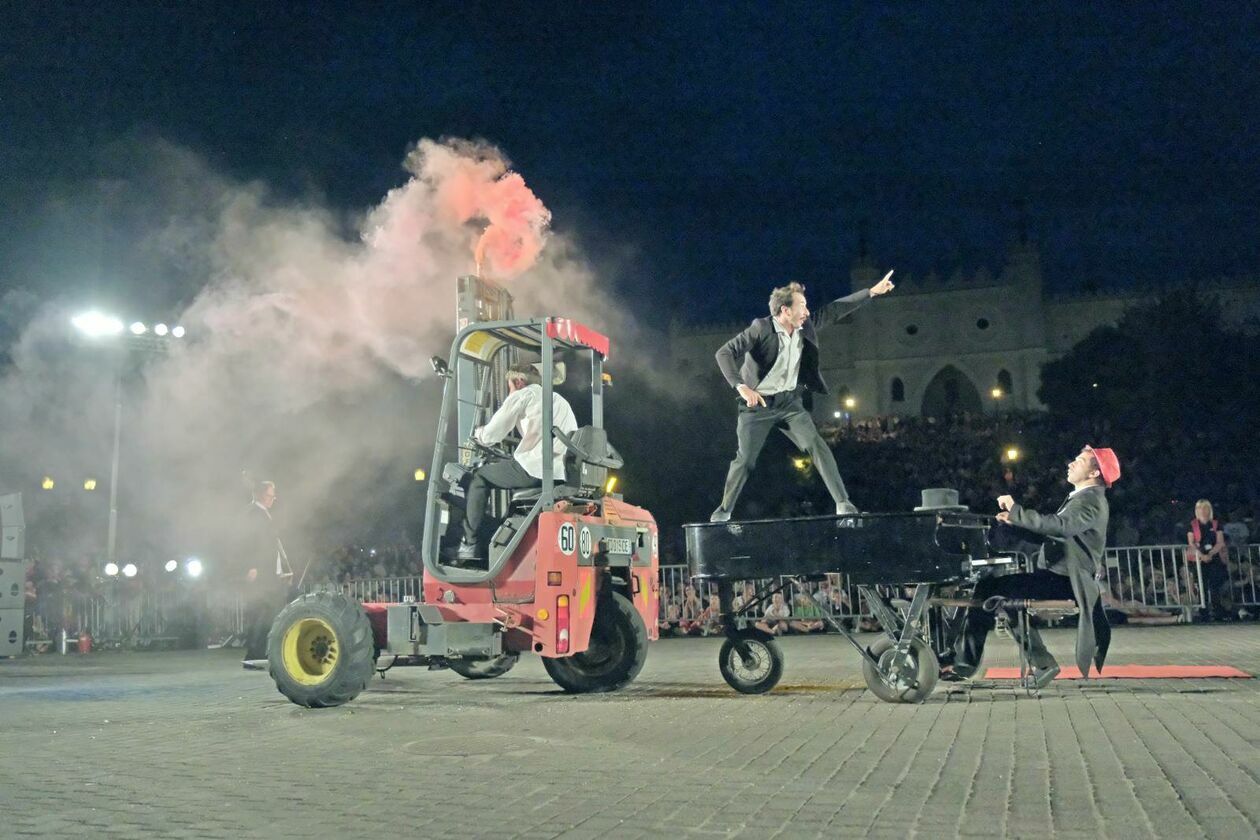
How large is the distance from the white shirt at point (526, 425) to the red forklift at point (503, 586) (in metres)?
0.14

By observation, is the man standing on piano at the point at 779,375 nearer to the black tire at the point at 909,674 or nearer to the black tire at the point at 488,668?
the black tire at the point at 909,674

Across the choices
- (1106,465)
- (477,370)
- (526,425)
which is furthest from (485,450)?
(1106,465)

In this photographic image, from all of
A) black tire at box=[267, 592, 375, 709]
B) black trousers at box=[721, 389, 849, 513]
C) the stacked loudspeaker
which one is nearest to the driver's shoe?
black tire at box=[267, 592, 375, 709]

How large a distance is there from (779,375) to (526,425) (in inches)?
94.8

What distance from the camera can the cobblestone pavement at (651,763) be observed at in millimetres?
5070

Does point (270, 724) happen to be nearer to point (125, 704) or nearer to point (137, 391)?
point (125, 704)

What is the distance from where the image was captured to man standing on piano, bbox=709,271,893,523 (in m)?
9.15

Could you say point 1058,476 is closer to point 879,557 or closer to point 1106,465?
point 1106,465

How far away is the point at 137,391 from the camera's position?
28.0 metres

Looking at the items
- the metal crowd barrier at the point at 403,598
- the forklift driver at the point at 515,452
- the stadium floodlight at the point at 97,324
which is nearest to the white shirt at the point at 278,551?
the metal crowd barrier at the point at 403,598

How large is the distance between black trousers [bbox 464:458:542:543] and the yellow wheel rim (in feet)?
4.86

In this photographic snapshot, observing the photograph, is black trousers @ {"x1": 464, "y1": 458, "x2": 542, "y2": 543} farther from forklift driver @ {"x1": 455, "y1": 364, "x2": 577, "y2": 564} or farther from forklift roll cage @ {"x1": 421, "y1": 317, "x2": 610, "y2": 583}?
forklift roll cage @ {"x1": 421, "y1": 317, "x2": 610, "y2": 583}

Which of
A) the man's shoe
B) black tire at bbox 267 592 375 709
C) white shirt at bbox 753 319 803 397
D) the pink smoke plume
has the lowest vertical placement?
the man's shoe

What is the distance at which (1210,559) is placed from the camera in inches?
701
